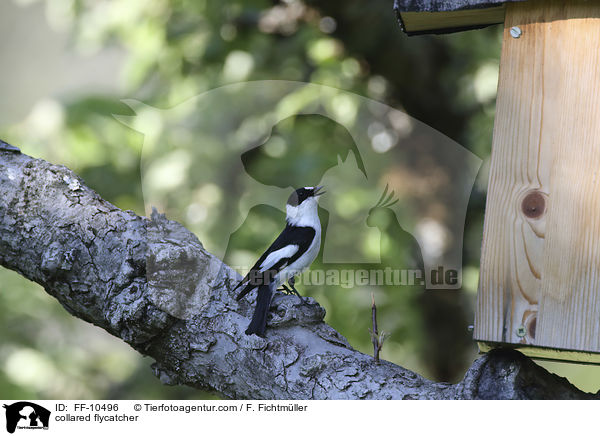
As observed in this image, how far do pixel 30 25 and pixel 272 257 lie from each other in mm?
2480

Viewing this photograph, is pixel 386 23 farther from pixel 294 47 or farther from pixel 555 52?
pixel 555 52

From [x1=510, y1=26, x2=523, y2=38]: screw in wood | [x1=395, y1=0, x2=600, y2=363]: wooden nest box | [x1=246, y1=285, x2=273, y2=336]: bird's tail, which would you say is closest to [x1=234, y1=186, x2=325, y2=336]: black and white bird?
[x1=246, y1=285, x2=273, y2=336]: bird's tail

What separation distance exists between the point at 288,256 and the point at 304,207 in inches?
8.3

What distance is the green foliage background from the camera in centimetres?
308

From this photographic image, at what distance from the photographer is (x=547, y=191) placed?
58.9 inches

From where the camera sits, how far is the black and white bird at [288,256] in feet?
5.66

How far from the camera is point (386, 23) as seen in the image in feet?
10.5

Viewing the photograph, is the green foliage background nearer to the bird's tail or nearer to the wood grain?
the bird's tail

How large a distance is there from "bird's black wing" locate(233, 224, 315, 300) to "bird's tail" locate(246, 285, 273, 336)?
0.04m
